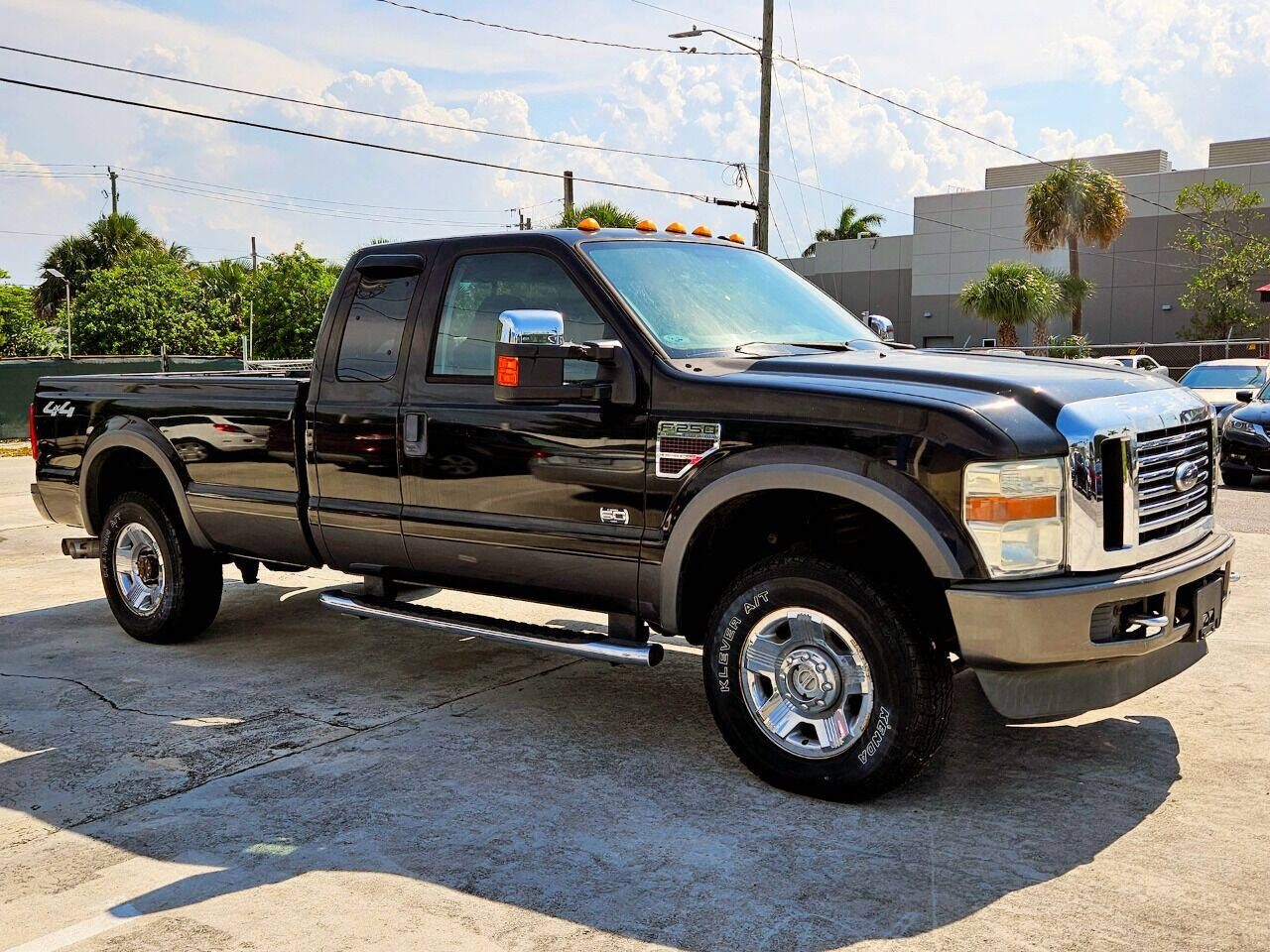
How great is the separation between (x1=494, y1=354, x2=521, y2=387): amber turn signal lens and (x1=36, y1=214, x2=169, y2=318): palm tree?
52.4 m

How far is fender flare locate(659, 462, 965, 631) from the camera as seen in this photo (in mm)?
4074

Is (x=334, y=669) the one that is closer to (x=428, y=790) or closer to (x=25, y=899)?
(x=428, y=790)

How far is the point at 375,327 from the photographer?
19.0 ft

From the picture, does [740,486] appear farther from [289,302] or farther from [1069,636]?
[289,302]

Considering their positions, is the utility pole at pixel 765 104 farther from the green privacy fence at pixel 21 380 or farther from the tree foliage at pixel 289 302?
the tree foliage at pixel 289 302

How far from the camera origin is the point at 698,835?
413 cm

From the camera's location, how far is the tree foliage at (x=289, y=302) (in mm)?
44972

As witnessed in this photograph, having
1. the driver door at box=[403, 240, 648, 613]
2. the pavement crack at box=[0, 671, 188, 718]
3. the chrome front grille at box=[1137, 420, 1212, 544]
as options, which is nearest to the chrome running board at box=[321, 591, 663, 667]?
the driver door at box=[403, 240, 648, 613]

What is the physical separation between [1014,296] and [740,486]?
36619mm

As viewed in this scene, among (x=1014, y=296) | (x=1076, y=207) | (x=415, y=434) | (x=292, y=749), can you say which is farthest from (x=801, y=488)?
(x=1076, y=207)

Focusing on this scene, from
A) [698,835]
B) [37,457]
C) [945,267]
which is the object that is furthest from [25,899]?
[945,267]

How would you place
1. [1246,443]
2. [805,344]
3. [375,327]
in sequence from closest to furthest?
[805,344] < [375,327] < [1246,443]

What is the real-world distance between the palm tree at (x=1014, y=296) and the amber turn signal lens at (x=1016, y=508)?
36.8m

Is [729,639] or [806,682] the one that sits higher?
[729,639]
